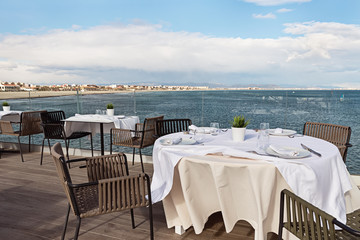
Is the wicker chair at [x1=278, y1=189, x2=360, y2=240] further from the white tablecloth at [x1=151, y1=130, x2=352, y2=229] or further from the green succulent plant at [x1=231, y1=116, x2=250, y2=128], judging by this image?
the green succulent plant at [x1=231, y1=116, x2=250, y2=128]

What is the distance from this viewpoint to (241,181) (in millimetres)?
1993

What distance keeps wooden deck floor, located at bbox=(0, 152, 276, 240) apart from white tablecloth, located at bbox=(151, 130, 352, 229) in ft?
1.86

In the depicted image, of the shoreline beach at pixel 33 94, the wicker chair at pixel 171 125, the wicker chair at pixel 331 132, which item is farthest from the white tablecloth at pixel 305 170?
the shoreline beach at pixel 33 94

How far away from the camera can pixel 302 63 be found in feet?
85.5

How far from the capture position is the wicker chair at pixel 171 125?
3670 mm

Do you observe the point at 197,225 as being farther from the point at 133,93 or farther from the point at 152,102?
the point at 152,102

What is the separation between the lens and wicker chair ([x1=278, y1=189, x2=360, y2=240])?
44.4 inches

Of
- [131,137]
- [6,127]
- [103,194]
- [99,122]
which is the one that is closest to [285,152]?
[103,194]

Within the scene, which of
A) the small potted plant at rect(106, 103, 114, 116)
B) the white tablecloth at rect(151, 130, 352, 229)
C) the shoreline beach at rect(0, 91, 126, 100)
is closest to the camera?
the white tablecloth at rect(151, 130, 352, 229)

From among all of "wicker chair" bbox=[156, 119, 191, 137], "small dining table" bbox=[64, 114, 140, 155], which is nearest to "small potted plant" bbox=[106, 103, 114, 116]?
"small dining table" bbox=[64, 114, 140, 155]

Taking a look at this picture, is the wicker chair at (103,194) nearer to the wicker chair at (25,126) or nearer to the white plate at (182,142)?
the white plate at (182,142)

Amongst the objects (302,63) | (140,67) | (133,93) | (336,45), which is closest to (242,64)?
(336,45)

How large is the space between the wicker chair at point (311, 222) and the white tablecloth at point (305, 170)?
0.46ft

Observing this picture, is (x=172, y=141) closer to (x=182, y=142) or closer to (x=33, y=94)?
(x=182, y=142)
